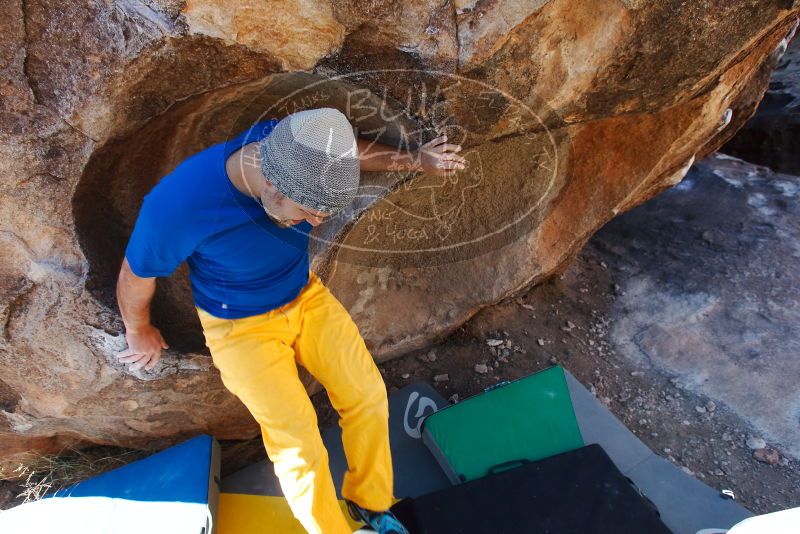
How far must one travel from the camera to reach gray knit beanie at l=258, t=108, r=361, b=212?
4.59ft

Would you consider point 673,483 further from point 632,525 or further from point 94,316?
point 94,316

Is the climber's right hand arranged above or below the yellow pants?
above

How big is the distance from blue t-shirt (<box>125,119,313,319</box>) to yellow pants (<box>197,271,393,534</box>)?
70mm

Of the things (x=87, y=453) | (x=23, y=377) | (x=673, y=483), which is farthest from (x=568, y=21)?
(x=87, y=453)

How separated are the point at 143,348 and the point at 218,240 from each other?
0.64m

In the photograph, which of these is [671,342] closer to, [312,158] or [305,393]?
[305,393]

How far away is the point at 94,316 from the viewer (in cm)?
204

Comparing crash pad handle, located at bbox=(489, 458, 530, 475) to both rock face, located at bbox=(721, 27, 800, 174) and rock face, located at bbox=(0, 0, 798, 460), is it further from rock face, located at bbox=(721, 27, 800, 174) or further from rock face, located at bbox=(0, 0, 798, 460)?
rock face, located at bbox=(721, 27, 800, 174)

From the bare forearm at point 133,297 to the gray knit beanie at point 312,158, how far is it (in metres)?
0.53

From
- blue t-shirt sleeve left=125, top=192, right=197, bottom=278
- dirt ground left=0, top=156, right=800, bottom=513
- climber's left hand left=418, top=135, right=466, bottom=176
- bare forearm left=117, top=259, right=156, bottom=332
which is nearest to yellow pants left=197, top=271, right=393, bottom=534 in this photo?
bare forearm left=117, top=259, right=156, bottom=332

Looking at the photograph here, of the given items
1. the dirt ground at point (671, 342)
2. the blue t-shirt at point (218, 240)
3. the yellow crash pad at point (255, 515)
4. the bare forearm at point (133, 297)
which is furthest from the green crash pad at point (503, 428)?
the bare forearm at point (133, 297)

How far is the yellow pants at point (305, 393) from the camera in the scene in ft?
6.10

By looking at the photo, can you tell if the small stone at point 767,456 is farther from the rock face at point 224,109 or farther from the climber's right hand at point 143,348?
the climber's right hand at point 143,348

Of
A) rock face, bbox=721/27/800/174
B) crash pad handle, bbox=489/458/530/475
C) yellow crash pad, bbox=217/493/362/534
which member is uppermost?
yellow crash pad, bbox=217/493/362/534
